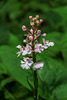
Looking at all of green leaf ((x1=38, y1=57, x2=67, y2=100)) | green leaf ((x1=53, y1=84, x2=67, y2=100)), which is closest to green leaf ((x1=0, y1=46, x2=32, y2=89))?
green leaf ((x1=38, y1=57, x2=67, y2=100))

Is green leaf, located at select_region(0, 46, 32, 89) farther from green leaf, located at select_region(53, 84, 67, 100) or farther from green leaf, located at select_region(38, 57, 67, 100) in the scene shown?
green leaf, located at select_region(53, 84, 67, 100)

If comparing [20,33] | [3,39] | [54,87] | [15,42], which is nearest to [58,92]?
[54,87]

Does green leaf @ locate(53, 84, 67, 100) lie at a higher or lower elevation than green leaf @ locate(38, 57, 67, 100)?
lower

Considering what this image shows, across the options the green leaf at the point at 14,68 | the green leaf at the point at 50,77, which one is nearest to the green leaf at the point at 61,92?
the green leaf at the point at 50,77

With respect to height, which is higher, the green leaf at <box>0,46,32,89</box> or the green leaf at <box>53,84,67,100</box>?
the green leaf at <box>0,46,32,89</box>

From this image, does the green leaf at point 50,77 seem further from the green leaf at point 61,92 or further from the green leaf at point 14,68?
the green leaf at point 14,68

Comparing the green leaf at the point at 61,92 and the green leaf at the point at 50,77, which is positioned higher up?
the green leaf at the point at 50,77

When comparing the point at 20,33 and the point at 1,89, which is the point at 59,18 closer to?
the point at 20,33

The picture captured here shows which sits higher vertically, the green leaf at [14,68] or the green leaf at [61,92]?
the green leaf at [14,68]

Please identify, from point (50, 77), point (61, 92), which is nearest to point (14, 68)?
point (50, 77)

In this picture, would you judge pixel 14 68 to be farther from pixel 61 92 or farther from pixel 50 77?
pixel 61 92

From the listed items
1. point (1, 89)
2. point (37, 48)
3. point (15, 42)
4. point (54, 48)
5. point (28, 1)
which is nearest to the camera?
point (37, 48)
